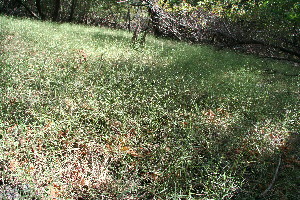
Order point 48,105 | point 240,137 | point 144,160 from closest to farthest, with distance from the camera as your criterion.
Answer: point 144,160, point 240,137, point 48,105

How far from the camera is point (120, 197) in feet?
6.20

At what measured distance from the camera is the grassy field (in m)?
2.02

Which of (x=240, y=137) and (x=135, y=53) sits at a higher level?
(x=135, y=53)

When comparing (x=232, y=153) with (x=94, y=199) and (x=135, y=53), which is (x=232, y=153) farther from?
(x=135, y=53)

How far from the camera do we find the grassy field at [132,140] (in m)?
2.02

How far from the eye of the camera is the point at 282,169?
243cm

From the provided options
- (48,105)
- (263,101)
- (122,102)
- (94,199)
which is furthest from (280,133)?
(48,105)

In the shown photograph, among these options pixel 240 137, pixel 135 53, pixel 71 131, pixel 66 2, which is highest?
pixel 66 2

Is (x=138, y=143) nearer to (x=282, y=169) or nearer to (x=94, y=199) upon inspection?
(x=94, y=199)

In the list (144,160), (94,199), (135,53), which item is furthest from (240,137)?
(135,53)

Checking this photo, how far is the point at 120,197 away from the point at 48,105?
1660 mm

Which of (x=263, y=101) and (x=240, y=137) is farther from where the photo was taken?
(x=263, y=101)

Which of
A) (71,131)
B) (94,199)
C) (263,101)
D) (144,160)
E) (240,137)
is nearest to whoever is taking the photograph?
(94,199)

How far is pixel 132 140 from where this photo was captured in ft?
8.60
